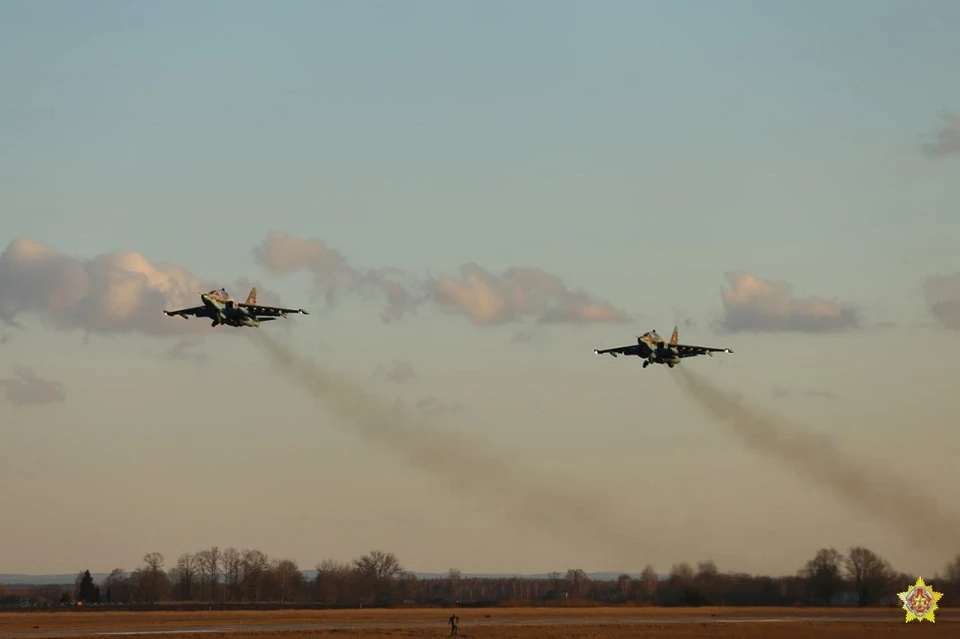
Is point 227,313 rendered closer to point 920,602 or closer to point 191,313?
point 191,313

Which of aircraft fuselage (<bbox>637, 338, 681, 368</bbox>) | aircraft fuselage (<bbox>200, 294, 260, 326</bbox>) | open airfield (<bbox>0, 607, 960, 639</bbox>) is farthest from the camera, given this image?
aircraft fuselage (<bbox>637, 338, 681, 368</bbox>)

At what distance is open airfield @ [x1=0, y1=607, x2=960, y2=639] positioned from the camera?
9900cm

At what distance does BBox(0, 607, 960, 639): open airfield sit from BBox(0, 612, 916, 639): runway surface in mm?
76

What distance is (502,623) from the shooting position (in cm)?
10988

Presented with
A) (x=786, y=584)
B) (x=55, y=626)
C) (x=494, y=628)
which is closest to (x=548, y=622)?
(x=494, y=628)

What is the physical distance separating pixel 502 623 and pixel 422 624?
21.3 feet

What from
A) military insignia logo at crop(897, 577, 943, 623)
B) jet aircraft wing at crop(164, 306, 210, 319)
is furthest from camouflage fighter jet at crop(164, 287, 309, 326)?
military insignia logo at crop(897, 577, 943, 623)

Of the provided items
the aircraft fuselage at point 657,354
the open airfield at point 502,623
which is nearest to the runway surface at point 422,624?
the open airfield at point 502,623

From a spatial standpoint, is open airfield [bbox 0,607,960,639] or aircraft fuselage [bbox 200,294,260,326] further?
open airfield [bbox 0,607,960,639]

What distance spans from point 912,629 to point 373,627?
140ft

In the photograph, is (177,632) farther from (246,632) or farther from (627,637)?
(627,637)

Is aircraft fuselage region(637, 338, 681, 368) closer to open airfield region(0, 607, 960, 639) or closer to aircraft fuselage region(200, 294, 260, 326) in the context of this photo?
open airfield region(0, 607, 960, 639)

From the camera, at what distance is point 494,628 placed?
102m

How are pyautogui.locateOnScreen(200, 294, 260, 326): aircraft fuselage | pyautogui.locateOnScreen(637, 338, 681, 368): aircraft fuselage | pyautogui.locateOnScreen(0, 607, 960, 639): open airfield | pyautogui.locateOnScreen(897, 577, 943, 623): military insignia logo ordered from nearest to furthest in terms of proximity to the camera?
1. pyautogui.locateOnScreen(200, 294, 260, 326): aircraft fuselage
2. pyautogui.locateOnScreen(0, 607, 960, 639): open airfield
3. pyautogui.locateOnScreen(637, 338, 681, 368): aircraft fuselage
4. pyautogui.locateOnScreen(897, 577, 943, 623): military insignia logo
